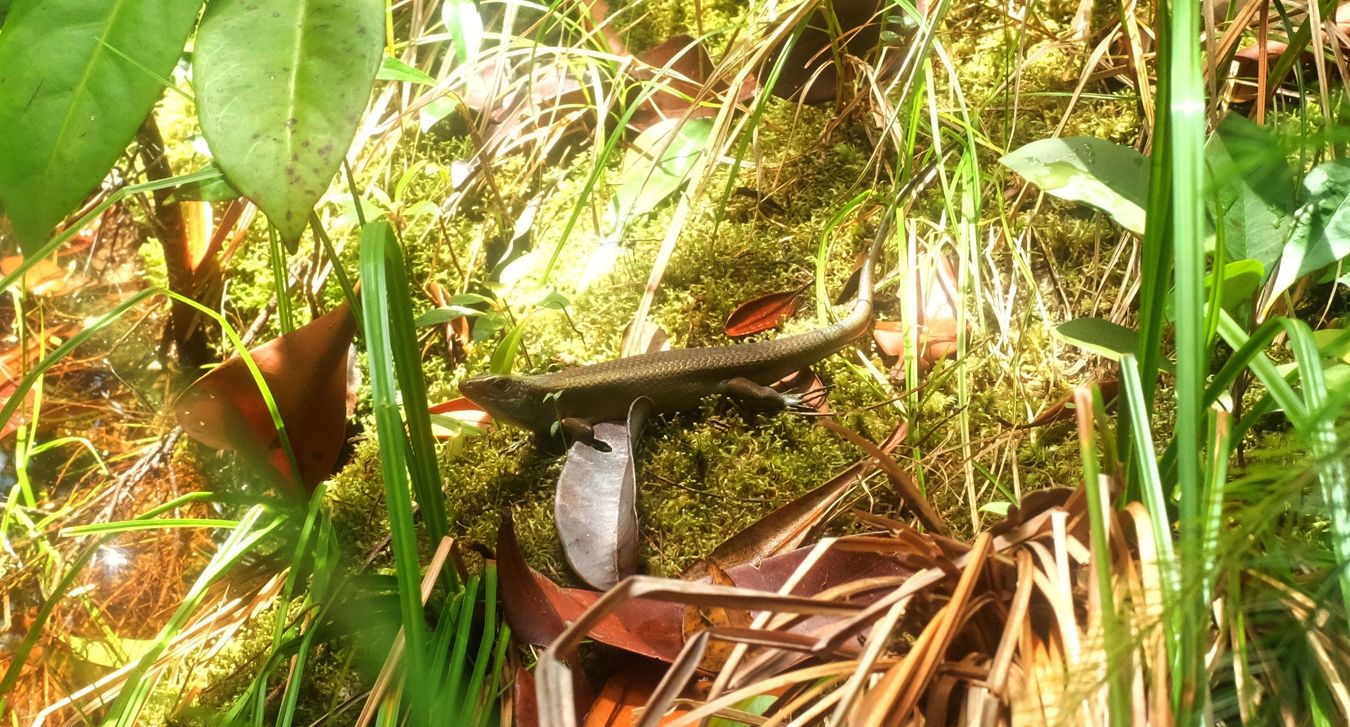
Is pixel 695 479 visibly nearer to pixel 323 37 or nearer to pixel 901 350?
pixel 901 350

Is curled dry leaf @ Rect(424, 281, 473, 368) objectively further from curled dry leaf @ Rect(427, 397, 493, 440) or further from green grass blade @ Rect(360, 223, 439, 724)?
green grass blade @ Rect(360, 223, 439, 724)

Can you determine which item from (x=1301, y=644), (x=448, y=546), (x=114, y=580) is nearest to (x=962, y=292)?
(x=1301, y=644)

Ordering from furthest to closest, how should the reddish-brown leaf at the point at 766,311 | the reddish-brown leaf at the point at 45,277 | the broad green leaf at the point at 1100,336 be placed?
the reddish-brown leaf at the point at 45,277, the reddish-brown leaf at the point at 766,311, the broad green leaf at the point at 1100,336

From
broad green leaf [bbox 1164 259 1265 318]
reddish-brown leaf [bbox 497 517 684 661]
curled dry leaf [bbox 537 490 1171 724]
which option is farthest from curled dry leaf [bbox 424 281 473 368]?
broad green leaf [bbox 1164 259 1265 318]

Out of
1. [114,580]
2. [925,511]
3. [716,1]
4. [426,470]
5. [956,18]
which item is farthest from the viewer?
[716,1]

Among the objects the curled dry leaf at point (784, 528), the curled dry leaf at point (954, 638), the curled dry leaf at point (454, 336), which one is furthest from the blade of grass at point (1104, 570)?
the curled dry leaf at point (454, 336)

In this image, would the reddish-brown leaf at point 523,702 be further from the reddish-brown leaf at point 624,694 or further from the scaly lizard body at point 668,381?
the scaly lizard body at point 668,381

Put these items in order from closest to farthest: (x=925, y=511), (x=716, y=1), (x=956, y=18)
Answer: (x=925, y=511), (x=956, y=18), (x=716, y=1)
